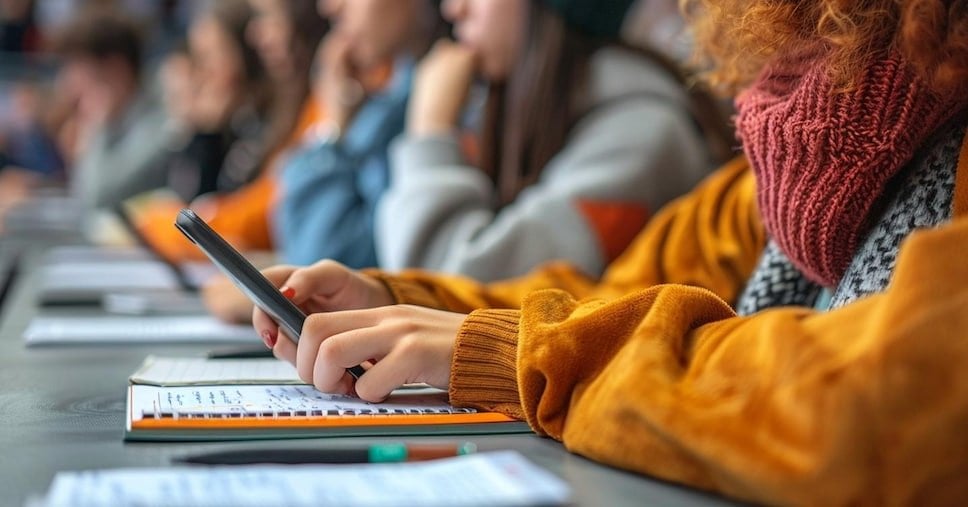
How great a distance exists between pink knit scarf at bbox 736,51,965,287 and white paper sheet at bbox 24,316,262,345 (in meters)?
0.53

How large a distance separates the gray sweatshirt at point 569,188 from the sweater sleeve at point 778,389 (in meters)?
0.68

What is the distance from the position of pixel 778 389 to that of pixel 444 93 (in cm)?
111

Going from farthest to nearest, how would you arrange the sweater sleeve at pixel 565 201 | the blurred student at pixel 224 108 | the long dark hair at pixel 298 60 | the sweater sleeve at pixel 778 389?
the blurred student at pixel 224 108
the long dark hair at pixel 298 60
the sweater sleeve at pixel 565 201
the sweater sleeve at pixel 778 389

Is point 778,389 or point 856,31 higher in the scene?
point 856,31

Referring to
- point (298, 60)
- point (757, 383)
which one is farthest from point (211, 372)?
point (298, 60)

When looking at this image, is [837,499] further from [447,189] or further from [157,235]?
[157,235]

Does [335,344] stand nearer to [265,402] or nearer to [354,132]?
[265,402]

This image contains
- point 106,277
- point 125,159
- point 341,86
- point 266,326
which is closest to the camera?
point 266,326

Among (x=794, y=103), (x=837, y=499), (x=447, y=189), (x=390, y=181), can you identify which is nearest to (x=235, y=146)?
(x=390, y=181)

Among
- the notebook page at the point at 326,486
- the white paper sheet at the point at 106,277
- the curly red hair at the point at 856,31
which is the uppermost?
the curly red hair at the point at 856,31

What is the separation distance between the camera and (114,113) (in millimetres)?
3621

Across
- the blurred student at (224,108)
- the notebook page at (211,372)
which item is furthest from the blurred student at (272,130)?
the notebook page at (211,372)

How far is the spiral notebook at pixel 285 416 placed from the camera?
617 millimetres

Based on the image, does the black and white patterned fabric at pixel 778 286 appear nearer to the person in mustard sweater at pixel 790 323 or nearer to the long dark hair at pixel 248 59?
the person in mustard sweater at pixel 790 323
